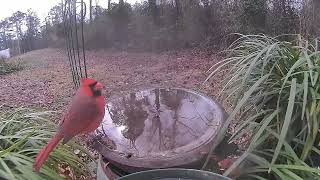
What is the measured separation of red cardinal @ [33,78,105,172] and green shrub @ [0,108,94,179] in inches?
9.5

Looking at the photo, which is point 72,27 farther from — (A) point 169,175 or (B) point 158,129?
(A) point 169,175

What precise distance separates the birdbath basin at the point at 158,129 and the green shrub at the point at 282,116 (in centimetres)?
20

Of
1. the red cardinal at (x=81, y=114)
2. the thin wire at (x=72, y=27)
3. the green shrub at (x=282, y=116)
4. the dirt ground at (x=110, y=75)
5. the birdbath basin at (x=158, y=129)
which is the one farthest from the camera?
the dirt ground at (x=110, y=75)

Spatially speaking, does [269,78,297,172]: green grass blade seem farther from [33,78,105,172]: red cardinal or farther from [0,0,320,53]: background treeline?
[0,0,320,53]: background treeline

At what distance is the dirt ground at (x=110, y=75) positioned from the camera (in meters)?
7.04

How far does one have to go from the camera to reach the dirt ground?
7039 millimetres

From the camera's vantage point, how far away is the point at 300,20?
26.2 feet

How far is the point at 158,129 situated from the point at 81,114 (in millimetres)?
665

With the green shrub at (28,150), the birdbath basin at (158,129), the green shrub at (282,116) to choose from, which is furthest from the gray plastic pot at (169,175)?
the green shrub at (28,150)

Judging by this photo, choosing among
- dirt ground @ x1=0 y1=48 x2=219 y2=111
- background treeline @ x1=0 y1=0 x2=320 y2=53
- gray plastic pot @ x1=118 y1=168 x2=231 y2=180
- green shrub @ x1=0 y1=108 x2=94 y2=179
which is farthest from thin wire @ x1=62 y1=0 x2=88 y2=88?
background treeline @ x1=0 y1=0 x2=320 y2=53

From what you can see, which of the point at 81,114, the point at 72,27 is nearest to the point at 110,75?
the point at 72,27

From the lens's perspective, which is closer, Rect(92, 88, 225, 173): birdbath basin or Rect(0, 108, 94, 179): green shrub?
Rect(0, 108, 94, 179): green shrub

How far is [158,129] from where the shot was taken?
223 centimetres

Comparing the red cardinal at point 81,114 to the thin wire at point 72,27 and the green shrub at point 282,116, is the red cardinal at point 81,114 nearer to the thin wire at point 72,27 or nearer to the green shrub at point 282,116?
the green shrub at point 282,116
